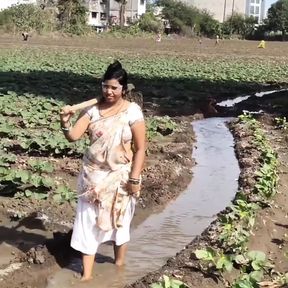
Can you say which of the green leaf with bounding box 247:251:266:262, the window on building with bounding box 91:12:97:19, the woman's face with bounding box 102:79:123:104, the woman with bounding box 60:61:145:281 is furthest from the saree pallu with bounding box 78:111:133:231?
the window on building with bounding box 91:12:97:19

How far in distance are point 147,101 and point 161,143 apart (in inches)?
236

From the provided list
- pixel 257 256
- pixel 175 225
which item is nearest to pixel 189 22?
pixel 175 225

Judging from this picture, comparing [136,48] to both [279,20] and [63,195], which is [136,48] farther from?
[63,195]

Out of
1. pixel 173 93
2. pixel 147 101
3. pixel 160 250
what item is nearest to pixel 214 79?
pixel 173 93

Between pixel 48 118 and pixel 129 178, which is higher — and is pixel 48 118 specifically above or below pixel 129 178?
below

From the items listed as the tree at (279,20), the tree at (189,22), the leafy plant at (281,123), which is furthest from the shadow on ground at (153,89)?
the tree at (279,20)

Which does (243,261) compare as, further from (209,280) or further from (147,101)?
(147,101)

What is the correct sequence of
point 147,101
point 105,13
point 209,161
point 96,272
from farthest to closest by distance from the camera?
point 105,13 → point 147,101 → point 209,161 → point 96,272

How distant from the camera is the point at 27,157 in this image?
8.76m

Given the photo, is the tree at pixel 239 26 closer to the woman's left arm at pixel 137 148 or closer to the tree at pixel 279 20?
the tree at pixel 279 20

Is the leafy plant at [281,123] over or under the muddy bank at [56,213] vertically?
under

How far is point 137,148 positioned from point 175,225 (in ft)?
7.24

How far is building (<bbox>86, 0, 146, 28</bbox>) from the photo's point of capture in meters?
86.7

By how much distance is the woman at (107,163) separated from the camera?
15.9ft
